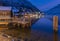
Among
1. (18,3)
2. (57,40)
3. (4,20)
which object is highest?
(18,3)

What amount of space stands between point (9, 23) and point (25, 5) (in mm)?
17892

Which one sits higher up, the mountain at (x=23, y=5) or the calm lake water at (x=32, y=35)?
the mountain at (x=23, y=5)

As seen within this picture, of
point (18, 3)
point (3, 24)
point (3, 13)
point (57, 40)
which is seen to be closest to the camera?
point (57, 40)

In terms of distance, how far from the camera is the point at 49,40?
38.0 feet

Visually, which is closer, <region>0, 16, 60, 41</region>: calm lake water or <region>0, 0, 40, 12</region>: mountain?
<region>0, 16, 60, 41</region>: calm lake water

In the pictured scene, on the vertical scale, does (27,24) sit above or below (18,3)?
below

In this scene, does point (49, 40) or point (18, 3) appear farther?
point (18, 3)

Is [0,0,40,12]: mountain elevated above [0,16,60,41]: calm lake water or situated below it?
above

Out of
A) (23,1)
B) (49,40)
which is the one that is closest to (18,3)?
(23,1)

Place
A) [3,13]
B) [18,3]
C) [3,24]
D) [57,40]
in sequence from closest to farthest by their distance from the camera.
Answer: [57,40], [3,24], [3,13], [18,3]

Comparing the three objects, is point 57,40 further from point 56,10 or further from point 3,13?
point 56,10

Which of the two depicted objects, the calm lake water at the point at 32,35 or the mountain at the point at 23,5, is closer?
the calm lake water at the point at 32,35

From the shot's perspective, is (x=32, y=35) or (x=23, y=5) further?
(x=23, y=5)

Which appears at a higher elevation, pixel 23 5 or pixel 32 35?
pixel 23 5
